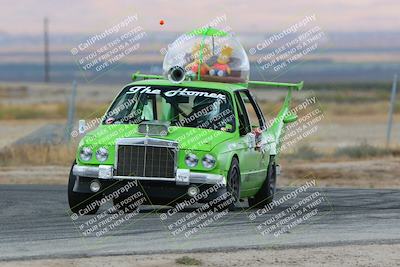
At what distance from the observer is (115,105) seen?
1510 cm

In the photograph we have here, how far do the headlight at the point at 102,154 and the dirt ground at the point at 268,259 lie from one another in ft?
10.4

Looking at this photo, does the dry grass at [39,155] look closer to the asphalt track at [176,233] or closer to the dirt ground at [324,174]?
the dirt ground at [324,174]

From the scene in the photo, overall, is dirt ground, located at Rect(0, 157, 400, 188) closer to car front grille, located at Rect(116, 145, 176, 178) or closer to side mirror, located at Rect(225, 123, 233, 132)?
side mirror, located at Rect(225, 123, 233, 132)

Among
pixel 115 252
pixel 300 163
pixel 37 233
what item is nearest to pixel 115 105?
pixel 37 233

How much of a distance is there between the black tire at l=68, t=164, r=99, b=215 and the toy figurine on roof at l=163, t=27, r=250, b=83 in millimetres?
2790

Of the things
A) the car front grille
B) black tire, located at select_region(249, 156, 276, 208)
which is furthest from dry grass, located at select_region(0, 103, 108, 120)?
the car front grille

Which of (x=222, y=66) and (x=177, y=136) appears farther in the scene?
(x=222, y=66)

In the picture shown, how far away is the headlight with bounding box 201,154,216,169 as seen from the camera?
540 inches

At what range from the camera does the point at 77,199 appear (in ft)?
46.7

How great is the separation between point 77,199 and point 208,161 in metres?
1.76

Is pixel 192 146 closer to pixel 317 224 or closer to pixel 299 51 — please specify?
pixel 317 224

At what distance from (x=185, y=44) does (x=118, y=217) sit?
157 inches

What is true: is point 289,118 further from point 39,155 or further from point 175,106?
point 39,155

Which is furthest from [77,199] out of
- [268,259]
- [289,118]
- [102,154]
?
[289,118]
